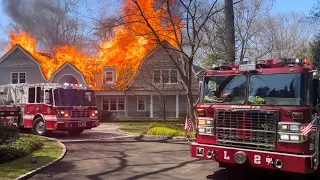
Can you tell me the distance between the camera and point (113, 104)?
3341cm

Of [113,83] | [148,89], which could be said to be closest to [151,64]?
[148,89]

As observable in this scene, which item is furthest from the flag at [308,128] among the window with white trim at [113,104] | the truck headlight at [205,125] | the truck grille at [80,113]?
the window with white trim at [113,104]

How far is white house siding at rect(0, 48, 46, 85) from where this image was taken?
107 feet

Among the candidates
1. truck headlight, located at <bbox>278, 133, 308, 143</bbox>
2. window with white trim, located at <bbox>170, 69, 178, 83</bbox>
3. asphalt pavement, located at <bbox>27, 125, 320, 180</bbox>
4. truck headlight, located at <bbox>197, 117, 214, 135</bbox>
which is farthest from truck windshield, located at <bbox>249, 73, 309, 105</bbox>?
window with white trim, located at <bbox>170, 69, 178, 83</bbox>

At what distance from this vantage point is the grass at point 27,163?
7384mm

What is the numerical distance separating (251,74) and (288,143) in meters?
1.57

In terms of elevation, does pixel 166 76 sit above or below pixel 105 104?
above

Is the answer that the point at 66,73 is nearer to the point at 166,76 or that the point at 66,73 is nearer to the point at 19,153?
the point at 166,76

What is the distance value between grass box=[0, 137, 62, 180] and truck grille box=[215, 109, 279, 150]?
14.7ft

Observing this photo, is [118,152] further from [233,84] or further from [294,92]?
[294,92]

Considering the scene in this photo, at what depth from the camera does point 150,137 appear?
15.9m

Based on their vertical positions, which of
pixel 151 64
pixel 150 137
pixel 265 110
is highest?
pixel 151 64

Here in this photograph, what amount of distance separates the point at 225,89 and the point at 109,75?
1059 inches

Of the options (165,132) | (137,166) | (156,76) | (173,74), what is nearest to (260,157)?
(137,166)
